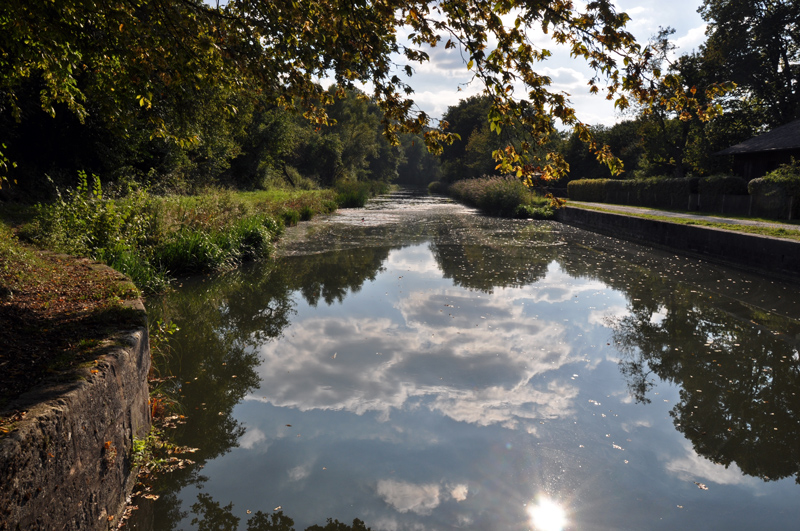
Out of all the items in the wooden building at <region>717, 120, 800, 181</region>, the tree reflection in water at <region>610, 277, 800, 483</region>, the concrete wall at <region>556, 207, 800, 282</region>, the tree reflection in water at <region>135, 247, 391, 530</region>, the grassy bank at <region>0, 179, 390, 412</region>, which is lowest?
the tree reflection in water at <region>610, 277, 800, 483</region>

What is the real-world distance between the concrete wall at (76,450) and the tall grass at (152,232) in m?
4.97

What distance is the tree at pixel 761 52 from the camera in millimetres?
29375

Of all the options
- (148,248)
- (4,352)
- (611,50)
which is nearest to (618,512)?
(611,50)

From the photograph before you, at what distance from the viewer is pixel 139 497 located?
10.3 feet

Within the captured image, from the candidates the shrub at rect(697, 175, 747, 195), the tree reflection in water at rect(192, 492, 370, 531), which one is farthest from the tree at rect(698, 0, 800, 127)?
the tree reflection in water at rect(192, 492, 370, 531)

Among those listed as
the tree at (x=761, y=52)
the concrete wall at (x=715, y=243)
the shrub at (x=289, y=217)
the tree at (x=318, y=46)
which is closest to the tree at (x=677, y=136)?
the tree at (x=761, y=52)

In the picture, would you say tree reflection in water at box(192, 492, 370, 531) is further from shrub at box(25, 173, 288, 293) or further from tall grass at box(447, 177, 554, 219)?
tall grass at box(447, 177, 554, 219)

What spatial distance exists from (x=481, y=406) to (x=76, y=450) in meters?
3.23

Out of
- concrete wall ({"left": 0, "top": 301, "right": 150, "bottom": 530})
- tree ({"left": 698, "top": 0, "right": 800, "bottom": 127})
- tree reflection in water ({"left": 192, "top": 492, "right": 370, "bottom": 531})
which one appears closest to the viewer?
concrete wall ({"left": 0, "top": 301, "right": 150, "bottom": 530})

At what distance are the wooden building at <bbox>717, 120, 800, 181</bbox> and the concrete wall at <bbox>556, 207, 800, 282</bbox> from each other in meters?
9.20

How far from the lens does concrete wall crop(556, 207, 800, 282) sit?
1000cm

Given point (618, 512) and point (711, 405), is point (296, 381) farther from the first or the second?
point (711, 405)

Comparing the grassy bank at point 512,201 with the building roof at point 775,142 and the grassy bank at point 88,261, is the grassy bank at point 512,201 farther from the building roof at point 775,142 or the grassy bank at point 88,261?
the grassy bank at point 88,261

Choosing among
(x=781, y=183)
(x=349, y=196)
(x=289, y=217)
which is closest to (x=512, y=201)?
(x=349, y=196)
